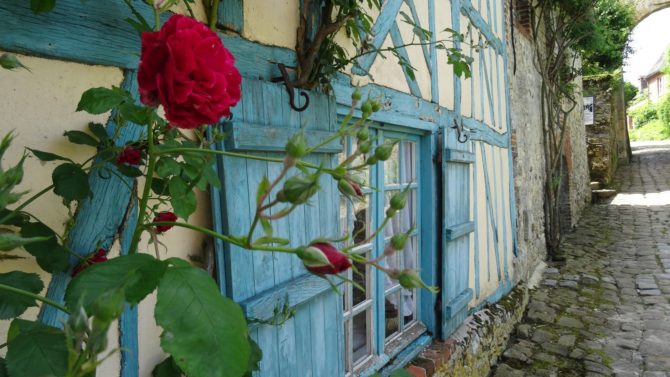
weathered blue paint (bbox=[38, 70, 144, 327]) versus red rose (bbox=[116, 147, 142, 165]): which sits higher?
red rose (bbox=[116, 147, 142, 165])

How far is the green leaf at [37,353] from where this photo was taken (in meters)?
0.68

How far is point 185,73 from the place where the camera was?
2.09 feet

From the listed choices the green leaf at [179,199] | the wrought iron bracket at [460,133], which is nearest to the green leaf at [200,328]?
the green leaf at [179,199]

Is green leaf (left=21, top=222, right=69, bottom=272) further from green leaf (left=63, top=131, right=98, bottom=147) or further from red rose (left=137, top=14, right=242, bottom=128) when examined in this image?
red rose (left=137, top=14, right=242, bottom=128)

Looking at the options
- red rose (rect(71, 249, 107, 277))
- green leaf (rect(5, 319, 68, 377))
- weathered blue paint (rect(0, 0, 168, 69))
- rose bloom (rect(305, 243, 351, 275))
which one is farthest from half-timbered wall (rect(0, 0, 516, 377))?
green leaf (rect(5, 319, 68, 377))

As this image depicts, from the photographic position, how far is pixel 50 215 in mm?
1090

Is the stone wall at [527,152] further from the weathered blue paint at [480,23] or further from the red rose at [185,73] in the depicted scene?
the red rose at [185,73]

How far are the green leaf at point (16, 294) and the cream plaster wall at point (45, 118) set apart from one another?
21 cm

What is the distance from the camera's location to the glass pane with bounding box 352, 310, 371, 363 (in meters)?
2.48

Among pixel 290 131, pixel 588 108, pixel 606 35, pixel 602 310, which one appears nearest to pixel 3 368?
pixel 290 131

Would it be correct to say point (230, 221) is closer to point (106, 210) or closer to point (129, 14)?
point (106, 210)

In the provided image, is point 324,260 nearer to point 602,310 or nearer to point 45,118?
point 45,118

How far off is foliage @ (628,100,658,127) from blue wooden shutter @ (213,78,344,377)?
30.0 meters

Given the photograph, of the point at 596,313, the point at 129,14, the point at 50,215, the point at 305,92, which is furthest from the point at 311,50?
the point at 596,313
